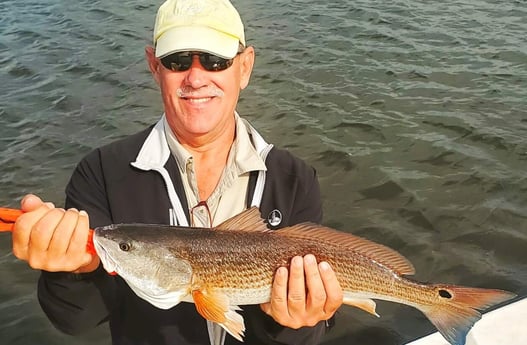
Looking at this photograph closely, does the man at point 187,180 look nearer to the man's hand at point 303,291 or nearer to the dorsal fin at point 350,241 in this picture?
the man's hand at point 303,291

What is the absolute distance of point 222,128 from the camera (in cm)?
350

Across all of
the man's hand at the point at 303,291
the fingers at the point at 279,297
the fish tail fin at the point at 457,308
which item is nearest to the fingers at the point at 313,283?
the man's hand at the point at 303,291

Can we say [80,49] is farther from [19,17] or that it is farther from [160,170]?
[160,170]

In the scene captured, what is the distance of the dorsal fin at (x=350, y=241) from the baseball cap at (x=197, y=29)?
3.45 ft

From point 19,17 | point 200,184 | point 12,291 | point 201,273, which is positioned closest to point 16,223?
point 201,273

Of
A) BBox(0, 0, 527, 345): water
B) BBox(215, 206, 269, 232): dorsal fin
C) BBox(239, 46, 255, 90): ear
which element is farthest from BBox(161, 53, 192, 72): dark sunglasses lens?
BBox(0, 0, 527, 345): water

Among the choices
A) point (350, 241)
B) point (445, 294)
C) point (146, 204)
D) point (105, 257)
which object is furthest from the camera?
point (146, 204)

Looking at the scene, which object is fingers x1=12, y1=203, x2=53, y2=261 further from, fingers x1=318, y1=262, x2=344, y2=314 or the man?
fingers x1=318, y1=262, x2=344, y2=314

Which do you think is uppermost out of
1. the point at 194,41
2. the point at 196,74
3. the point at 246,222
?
the point at 194,41

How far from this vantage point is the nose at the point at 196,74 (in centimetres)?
327

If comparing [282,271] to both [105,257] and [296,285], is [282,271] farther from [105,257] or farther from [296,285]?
[105,257]

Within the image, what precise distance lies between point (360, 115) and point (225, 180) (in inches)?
252

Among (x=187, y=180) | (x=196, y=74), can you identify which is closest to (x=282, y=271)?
(x=187, y=180)

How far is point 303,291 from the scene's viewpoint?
2855 millimetres
